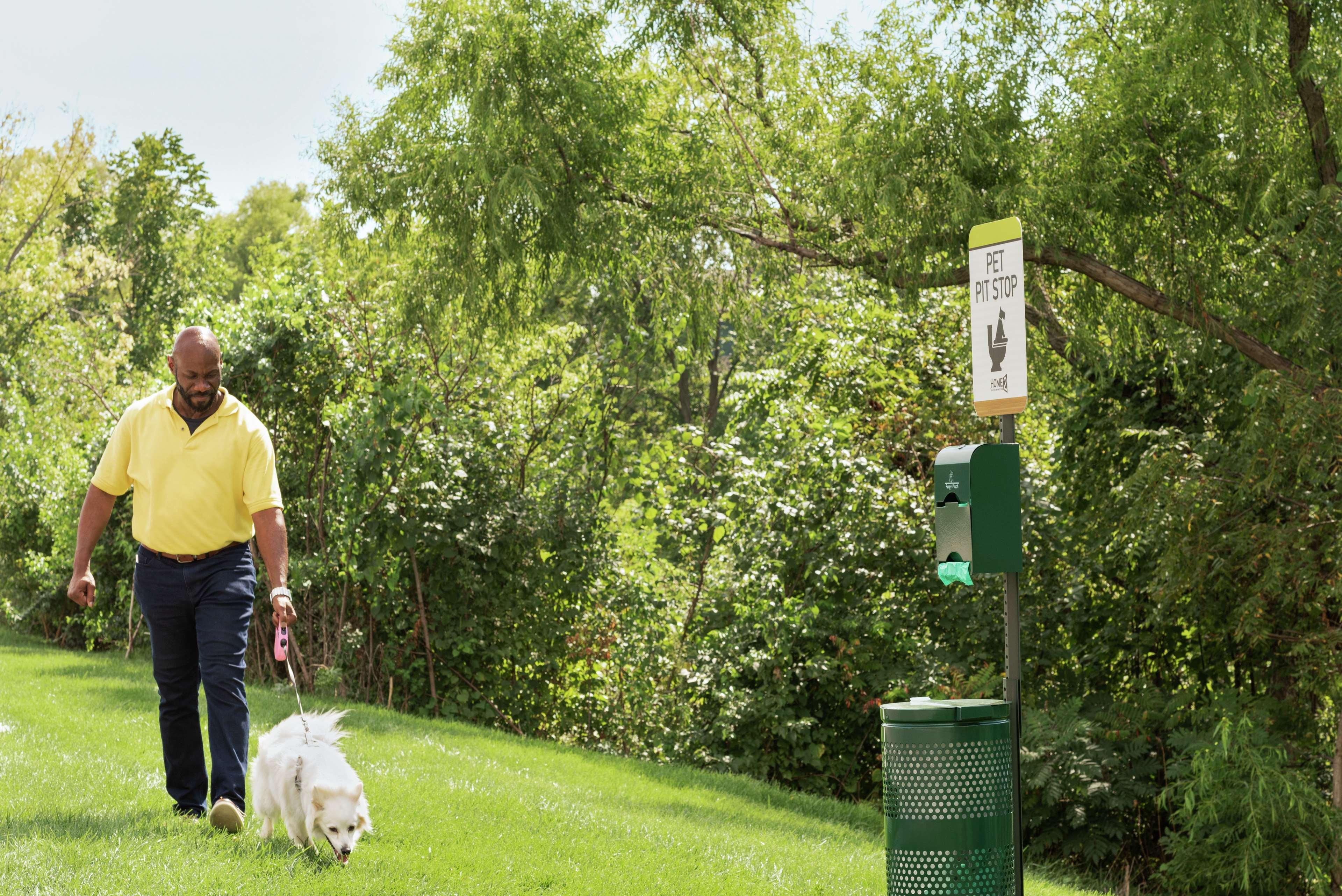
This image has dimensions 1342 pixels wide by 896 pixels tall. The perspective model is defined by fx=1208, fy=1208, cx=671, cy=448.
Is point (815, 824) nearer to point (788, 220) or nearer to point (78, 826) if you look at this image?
point (78, 826)

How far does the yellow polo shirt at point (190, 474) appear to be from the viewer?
5.33 meters

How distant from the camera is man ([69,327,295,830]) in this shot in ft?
17.4

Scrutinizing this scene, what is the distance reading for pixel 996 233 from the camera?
477cm

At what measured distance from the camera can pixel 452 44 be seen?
10602 mm

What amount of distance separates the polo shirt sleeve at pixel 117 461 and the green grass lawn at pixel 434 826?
1468 millimetres

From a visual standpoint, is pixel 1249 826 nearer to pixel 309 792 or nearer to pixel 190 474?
pixel 309 792

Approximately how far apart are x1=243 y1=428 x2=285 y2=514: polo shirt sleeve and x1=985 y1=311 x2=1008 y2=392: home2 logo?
3.13m

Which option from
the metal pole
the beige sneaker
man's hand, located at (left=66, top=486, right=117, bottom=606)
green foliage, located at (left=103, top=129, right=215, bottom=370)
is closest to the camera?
the metal pole

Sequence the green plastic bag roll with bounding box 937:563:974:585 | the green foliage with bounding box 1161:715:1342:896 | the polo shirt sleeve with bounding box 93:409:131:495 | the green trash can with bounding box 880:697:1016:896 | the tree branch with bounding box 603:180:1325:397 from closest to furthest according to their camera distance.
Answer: the green trash can with bounding box 880:697:1016:896
the green plastic bag roll with bounding box 937:563:974:585
the polo shirt sleeve with bounding box 93:409:131:495
the green foliage with bounding box 1161:715:1342:896
the tree branch with bounding box 603:180:1325:397

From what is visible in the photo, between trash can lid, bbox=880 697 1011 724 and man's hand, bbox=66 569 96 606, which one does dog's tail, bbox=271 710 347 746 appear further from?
trash can lid, bbox=880 697 1011 724

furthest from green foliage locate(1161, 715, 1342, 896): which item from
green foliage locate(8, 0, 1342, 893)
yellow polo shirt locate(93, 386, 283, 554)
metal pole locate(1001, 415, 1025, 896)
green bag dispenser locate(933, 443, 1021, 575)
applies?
yellow polo shirt locate(93, 386, 283, 554)

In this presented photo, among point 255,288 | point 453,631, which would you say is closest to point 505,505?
point 453,631

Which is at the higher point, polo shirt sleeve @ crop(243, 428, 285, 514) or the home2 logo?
the home2 logo

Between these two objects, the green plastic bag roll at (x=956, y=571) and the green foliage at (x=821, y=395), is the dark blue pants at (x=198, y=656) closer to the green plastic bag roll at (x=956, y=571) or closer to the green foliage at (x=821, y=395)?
the green plastic bag roll at (x=956, y=571)
